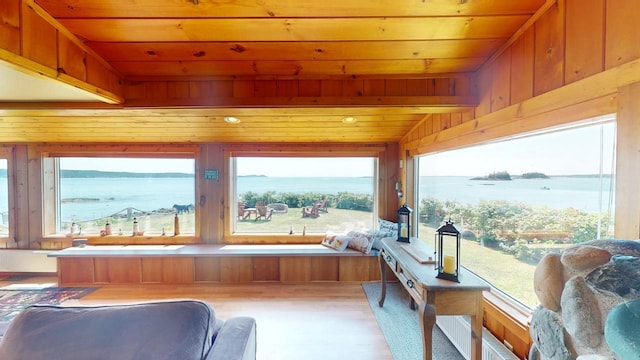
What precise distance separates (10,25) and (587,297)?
2.40 meters

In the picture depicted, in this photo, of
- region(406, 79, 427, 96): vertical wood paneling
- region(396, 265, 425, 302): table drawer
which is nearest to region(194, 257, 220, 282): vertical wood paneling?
region(396, 265, 425, 302): table drawer

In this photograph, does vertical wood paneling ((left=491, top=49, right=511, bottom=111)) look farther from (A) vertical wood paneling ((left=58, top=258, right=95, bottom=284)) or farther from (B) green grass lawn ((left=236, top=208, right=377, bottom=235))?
(A) vertical wood paneling ((left=58, top=258, right=95, bottom=284))

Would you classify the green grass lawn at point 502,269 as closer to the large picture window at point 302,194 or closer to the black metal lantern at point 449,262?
the black metal lantern at point 449,262

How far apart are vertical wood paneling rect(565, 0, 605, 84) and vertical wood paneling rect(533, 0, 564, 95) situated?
0.04m

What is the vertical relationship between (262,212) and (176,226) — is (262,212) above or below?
above

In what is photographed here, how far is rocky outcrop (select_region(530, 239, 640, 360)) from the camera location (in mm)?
542

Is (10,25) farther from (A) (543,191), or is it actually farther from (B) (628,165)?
(A) (543,191)

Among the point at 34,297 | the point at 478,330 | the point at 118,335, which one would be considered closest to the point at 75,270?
the point at 34,297

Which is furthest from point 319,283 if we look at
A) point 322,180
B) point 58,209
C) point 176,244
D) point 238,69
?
point 58,209

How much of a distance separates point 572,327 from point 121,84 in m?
2.79

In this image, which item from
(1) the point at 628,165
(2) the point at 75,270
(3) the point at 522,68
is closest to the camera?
(1) the point at 628,165

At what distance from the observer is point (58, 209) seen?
3924mm

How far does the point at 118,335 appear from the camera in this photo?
42.4 inches

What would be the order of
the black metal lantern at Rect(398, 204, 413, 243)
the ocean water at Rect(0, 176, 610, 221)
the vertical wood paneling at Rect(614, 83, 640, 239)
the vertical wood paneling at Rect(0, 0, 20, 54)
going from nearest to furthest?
1. the vertical wood paneling at Rect(614, 83, 640, 239)
2. the vertical wood paneling at Rect(0, 0, 20, 54)
3. the black metal lantern at Rect(398, 204, 413, 243)
4. the ocean water at Rect(0, 176, 610, 221)
